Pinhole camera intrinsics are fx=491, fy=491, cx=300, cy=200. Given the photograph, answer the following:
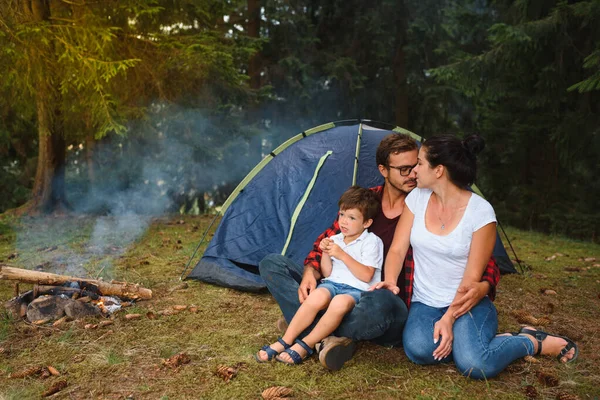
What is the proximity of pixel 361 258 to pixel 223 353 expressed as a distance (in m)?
1.08

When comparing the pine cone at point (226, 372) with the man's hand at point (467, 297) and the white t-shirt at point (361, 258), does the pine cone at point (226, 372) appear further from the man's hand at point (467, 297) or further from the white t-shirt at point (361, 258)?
the man's hand at point (467, 297)

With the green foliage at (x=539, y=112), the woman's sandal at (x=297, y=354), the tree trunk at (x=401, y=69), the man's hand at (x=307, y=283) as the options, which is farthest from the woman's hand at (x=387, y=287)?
Answer: the tree trunk at (x=401, y=69)

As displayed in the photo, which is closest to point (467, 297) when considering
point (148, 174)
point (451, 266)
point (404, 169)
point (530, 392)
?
point (451, 266)

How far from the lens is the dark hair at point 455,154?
9.04 ft

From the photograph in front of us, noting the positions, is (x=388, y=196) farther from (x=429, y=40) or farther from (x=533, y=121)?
(x=429, y=40)

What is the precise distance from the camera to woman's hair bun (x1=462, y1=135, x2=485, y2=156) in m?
2.72

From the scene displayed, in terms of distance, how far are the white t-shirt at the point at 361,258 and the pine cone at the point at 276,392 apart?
0.77 m

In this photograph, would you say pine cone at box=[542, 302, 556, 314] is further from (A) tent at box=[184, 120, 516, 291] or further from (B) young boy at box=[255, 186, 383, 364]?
(B) young boy at box=[255, 186, 383, 364]

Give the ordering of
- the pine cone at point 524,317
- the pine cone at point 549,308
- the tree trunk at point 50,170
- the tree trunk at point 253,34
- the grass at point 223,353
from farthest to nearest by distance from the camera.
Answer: the tree trunk at point 253,34, the tree trunk at point 50,170, the pine cone at point 549,308, the pine cone at point 524,317, the grass at point 223,353

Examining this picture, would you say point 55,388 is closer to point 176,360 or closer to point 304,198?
point 176,360

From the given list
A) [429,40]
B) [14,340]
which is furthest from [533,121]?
[14,340]

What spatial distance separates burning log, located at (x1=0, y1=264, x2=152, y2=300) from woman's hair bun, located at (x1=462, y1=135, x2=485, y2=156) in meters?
2.94

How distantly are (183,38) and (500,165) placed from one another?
780 cm

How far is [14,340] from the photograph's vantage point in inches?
132
